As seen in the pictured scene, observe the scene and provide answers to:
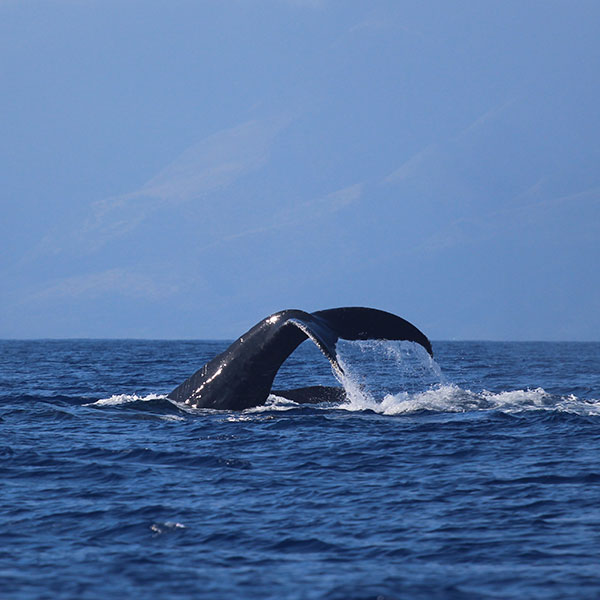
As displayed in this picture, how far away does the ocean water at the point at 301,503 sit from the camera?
7.38 metres

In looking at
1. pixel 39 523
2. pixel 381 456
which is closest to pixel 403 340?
pixel 381 456

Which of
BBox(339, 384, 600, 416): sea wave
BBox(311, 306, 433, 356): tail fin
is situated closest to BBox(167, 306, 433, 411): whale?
BBox(311, 306, 433, 356): tail fin

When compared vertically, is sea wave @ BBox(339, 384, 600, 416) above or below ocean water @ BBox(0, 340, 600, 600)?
above

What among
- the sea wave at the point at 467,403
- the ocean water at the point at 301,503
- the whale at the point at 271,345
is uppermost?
the whale at the point at 271,345

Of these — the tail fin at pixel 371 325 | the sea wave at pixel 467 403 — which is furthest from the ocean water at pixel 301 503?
the tail fin at pixel 371 325

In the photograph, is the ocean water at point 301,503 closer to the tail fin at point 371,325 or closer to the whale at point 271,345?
the whale at point 271,345

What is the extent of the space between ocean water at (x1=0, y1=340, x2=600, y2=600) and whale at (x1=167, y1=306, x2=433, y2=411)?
14.4 inches

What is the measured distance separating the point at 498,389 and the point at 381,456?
12.7 meters

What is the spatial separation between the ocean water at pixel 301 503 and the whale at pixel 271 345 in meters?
0.37

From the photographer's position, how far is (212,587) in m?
7.14

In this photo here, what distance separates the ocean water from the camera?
7.38 metres

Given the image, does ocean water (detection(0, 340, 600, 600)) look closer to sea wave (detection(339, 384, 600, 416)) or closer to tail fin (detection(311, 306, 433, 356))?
sea wave (detection(339, 384, 600, 416))

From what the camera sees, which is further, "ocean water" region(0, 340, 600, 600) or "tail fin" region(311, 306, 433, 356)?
"tail fin" region(311, 306, 433, 356)

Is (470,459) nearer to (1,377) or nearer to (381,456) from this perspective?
(381,456)
